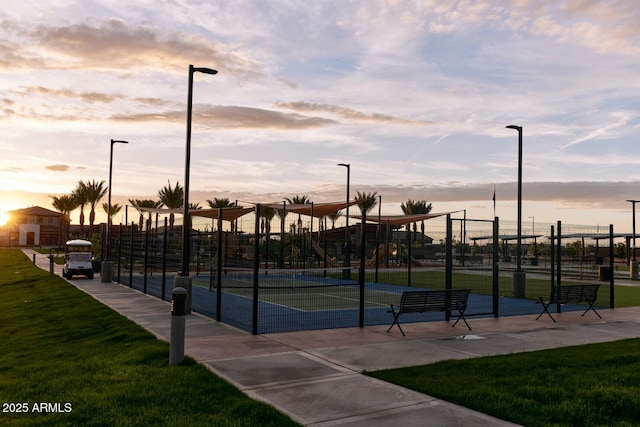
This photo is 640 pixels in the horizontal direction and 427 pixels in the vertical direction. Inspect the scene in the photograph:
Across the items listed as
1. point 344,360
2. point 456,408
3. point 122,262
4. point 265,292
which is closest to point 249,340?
point 344,360

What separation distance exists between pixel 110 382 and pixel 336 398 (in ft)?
10.7

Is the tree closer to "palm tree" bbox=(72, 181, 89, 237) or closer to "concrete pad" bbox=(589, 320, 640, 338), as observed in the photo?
"concrete pad" bbox=(589, 320, 640, 338)

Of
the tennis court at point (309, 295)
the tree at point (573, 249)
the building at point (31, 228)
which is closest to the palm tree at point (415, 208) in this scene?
the tree at point (573, 249)

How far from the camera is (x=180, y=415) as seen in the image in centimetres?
677

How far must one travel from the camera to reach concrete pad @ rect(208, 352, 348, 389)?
8.68m

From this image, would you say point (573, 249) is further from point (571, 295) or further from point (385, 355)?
point (385, 355)

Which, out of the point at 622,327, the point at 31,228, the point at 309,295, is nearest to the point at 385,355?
the point at 622,327

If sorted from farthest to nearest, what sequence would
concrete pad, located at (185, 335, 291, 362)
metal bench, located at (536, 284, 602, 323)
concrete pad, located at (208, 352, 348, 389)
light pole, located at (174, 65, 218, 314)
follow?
1. metal bench, located at (536, 284, 602, 323)
2. light pole, located at (174, 65, 218, 314)
3. concrete pad, located at (185, 335, 291, 362)
4. concrete pad, located at (208, 352, 348, 389)

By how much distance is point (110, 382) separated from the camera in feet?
27.0

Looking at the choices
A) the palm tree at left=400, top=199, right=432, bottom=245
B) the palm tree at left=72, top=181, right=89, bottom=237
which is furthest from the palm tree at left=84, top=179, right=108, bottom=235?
the palm tree at left=400, top=199, right=432, bottom=245

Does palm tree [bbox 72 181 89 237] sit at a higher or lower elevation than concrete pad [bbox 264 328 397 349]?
higher

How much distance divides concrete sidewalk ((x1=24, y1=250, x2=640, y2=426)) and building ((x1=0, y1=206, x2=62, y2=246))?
130m

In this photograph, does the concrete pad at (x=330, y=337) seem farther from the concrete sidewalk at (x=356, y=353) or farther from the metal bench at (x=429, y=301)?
the metal bench at (x=429, y=301)

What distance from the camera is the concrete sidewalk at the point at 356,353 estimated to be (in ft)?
23.4
